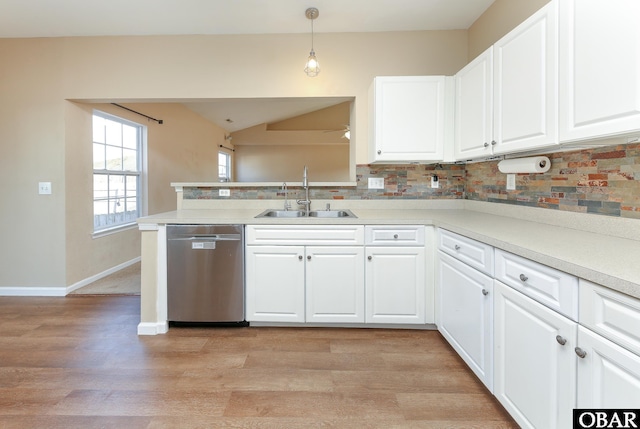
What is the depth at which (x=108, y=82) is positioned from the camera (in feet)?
10.2

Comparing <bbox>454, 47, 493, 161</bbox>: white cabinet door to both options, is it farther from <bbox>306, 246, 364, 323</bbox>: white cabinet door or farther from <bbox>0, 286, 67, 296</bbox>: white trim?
<bbox>0, 286, 67, 296</bbox>: white trim

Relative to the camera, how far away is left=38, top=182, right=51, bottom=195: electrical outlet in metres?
3.21

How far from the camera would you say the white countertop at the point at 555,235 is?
1.03 meters

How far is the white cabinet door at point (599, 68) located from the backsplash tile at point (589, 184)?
0.33 metres

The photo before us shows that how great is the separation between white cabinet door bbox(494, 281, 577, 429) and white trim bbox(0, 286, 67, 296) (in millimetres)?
3674

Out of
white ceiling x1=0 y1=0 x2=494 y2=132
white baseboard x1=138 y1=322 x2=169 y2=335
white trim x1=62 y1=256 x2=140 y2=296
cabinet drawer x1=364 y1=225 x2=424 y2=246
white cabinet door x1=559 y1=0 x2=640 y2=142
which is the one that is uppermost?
white ceiling x1=0 y1=0 x2=494 y2=132

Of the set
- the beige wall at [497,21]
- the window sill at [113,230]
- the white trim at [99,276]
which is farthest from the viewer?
the window sill at [113,230]

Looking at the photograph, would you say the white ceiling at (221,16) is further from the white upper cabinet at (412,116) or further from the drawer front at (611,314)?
the drawer front at (611,314)

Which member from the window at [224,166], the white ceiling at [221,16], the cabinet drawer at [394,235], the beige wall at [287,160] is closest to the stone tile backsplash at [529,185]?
the cabinet drawer at [394,235]

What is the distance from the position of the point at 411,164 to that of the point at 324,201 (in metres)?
0.83

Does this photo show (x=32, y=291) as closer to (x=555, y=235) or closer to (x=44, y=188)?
(x=44, y=188)

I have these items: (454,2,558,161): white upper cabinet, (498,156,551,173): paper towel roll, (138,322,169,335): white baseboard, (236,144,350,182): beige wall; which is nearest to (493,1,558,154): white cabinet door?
(454,2,558,161): white upper cabinet

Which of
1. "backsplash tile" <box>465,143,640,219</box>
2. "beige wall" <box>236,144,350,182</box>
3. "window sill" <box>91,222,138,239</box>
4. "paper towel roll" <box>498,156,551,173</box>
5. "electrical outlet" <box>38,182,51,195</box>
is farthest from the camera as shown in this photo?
"beige wall" <box>236,144,350,182</box>

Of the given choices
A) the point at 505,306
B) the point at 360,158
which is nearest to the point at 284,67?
the point at 360,158
